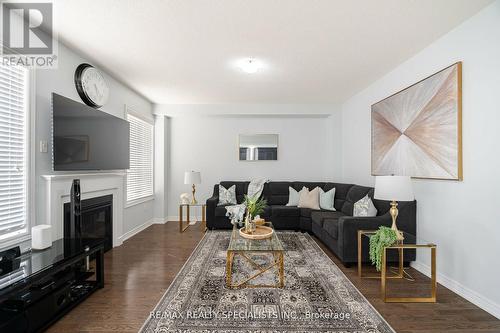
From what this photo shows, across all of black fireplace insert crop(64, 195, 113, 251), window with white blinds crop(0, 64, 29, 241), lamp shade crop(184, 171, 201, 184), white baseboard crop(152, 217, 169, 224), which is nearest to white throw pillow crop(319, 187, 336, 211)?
lamp shade crop(184, 171, 201, 184)

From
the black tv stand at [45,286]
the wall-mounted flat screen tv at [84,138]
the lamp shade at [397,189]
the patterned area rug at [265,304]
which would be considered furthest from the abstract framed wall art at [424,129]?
the wall-mounted flat screen tv at [84,138]

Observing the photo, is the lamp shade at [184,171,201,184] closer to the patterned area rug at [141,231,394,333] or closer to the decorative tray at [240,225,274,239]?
the patterned area rug at [141,231,394,333]

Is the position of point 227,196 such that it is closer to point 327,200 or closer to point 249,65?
point 327,200

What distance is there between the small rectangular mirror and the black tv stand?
3.52m

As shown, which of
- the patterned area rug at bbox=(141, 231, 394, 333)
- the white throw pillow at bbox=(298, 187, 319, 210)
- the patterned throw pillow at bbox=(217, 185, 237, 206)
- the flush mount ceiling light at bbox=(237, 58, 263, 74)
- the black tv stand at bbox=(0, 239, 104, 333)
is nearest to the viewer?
the black tv stand at bbox=(0, 239, 104, 333)

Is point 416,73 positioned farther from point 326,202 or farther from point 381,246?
point 326,202

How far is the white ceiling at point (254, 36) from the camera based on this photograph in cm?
204

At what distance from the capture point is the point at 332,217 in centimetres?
375

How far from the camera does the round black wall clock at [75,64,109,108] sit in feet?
9.64

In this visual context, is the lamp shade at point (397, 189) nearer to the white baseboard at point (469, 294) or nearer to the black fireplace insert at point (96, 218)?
the white baseboard at point (469, 294)

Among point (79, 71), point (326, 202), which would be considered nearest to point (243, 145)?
point (326, 202)

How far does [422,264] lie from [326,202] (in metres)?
1.86

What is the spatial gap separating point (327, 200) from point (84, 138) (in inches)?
158

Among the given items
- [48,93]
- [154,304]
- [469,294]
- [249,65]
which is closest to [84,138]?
[48,93]
